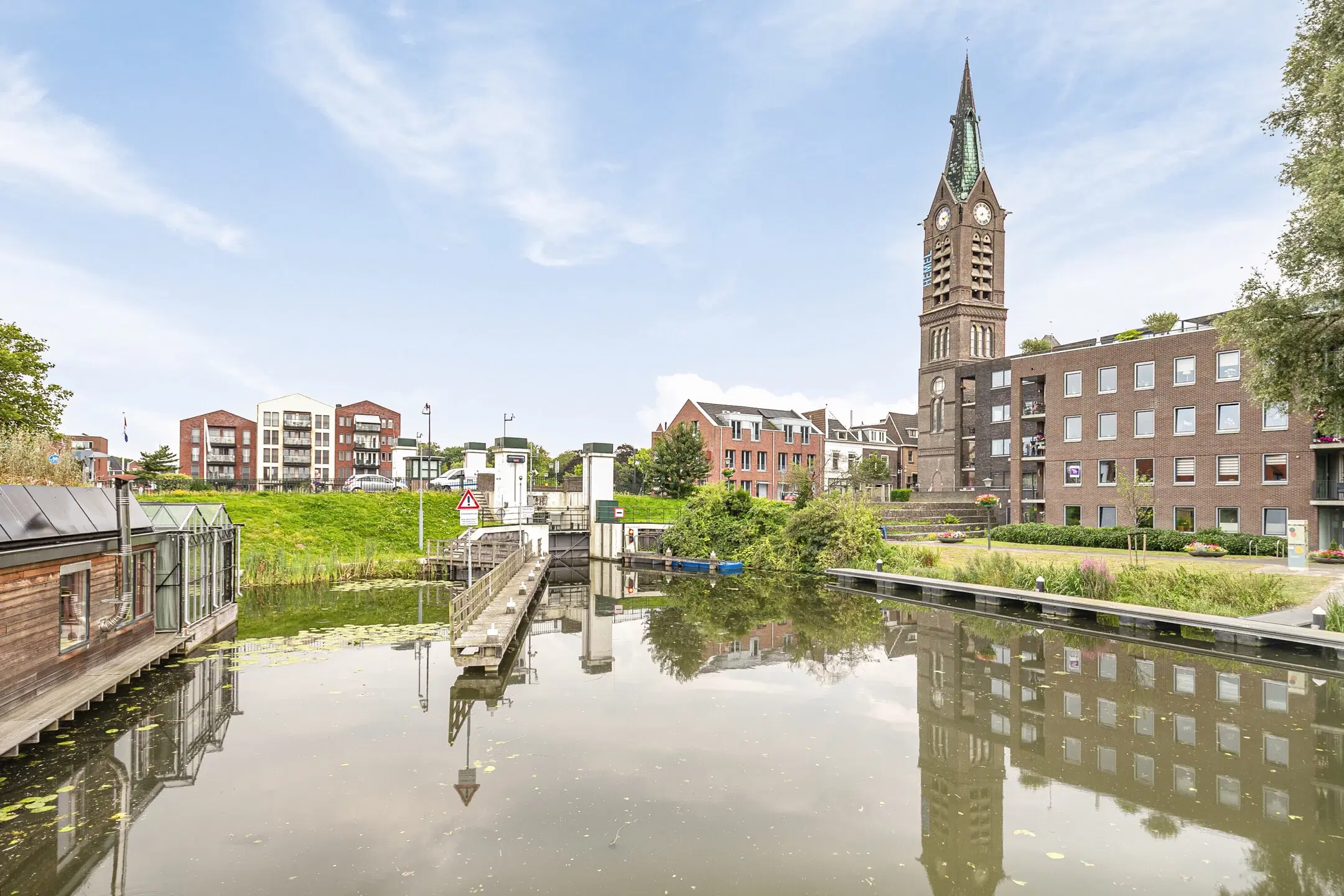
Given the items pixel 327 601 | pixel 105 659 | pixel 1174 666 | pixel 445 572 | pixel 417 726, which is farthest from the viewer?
pixel 445 572

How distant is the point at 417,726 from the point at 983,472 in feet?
147

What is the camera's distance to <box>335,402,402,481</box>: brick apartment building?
98.8m

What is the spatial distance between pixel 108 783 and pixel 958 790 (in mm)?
10934

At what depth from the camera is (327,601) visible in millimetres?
24938

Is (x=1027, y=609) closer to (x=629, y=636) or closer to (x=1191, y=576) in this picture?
(x=1191, y=576)

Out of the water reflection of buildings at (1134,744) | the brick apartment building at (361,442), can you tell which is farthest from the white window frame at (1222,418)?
the brick apartment building at (361,442)

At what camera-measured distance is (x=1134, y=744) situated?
11.0 metres

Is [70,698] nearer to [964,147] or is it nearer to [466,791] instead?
[466,791]

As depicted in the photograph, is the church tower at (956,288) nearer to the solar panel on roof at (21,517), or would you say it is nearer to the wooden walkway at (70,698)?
the wooden walkway at (70,698)

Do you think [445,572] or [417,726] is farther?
[445,572]

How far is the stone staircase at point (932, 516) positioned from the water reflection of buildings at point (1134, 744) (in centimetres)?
2454

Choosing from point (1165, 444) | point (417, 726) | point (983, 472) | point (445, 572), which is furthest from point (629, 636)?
point (983, 472)

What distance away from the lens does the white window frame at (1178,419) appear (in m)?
35.5

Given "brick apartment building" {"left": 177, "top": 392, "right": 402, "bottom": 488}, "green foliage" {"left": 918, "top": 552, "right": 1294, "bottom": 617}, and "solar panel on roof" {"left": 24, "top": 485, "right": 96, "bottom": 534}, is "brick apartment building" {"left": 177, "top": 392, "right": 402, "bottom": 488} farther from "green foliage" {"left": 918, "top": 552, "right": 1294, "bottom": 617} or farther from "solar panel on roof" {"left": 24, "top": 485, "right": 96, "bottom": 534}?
"solar panel on roof" {"left": 24, "top": 485, "right": 96, "bottom": 534}
